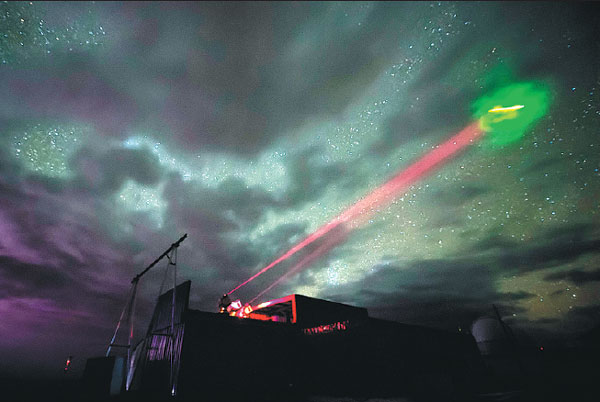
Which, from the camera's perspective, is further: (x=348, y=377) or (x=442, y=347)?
(x=442, y=347)

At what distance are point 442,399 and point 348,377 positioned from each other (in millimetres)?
6450

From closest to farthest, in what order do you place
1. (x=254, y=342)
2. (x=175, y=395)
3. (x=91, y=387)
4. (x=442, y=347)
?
(x=175, y=395)
(x=91, y=387)
(x=254, y=342)
(x=442, y=347)

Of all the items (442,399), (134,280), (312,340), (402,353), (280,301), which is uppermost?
(134,280)

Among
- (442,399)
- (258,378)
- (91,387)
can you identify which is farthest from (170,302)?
(442,399)

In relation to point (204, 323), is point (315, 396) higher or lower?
lower

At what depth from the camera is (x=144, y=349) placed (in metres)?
18.3

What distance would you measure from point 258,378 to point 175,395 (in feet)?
16.6

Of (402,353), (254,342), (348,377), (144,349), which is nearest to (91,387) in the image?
(144,349)

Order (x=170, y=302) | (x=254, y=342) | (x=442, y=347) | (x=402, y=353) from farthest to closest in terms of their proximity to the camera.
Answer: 1. (x=442, y=347)
2. (x=402, y=353)
3. (x=170, y=302)
4. (x=254, y=342)

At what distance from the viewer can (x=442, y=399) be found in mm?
15797

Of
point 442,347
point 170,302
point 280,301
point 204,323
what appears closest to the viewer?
point 204,323

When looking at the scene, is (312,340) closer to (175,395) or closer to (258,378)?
(258,378)

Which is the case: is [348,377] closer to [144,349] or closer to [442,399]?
[442,399]

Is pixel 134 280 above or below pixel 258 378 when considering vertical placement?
above
